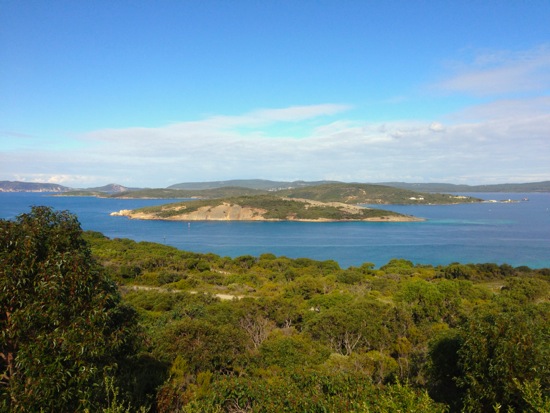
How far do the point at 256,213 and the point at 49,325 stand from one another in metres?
117

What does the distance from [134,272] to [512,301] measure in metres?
27.8

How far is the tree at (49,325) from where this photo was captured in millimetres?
4492

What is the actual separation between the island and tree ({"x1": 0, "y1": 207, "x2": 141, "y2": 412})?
112m

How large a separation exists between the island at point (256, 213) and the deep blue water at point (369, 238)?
7694 mm

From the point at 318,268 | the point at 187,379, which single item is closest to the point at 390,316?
the point at 187,379

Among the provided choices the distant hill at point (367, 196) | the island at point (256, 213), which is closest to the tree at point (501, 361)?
the island at point (256, 213)

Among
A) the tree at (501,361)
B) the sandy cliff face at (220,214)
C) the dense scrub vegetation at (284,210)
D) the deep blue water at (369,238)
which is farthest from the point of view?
the sandy cliff face at (220,214)

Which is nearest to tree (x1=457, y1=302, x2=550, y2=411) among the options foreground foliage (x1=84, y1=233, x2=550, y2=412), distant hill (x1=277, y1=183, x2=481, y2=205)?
foreground foliage (x1=84, y1=233, x2=550, y2=412)

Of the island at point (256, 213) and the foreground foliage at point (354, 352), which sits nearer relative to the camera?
the foreground foliage at point (354, 352)

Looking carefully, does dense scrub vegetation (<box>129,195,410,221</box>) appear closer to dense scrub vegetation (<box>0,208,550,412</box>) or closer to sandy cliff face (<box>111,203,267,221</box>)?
sandy cliff face (<box>111,203,267,221</box>)

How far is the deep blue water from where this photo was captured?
197 ft

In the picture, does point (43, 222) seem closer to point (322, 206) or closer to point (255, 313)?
point (255, 313)

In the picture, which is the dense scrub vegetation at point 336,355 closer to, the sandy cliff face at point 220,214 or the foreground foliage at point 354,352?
the foreground foliage at point 354,352

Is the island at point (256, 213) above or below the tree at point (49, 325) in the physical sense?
below
